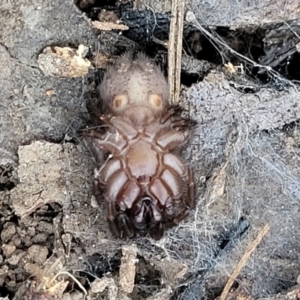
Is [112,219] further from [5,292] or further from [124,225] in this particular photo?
[5,292]

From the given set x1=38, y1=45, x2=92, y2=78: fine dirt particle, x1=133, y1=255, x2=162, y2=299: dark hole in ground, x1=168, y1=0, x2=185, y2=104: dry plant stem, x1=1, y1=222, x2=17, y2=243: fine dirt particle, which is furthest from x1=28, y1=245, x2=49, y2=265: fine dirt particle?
x1=168, y1=0, x2=185, y2=104: dry plant stem

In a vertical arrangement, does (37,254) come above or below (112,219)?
below

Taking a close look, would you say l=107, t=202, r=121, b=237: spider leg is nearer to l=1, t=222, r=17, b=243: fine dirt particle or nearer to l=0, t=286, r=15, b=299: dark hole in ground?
l=1, t=222, r=17, b=243: fine dirt particle

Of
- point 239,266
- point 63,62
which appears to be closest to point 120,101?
point 63,62

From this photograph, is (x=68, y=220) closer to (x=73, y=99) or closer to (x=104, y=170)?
(x=104, y=170)

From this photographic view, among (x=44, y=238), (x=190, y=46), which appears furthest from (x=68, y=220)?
(x=190, y=46)

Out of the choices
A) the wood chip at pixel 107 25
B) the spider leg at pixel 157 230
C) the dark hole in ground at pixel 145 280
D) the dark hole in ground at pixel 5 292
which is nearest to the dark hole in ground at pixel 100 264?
the dark hole in ground at pixel 145 280

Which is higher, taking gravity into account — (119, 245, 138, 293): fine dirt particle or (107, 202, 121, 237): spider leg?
(107, 202, 121, 237): spider leg
